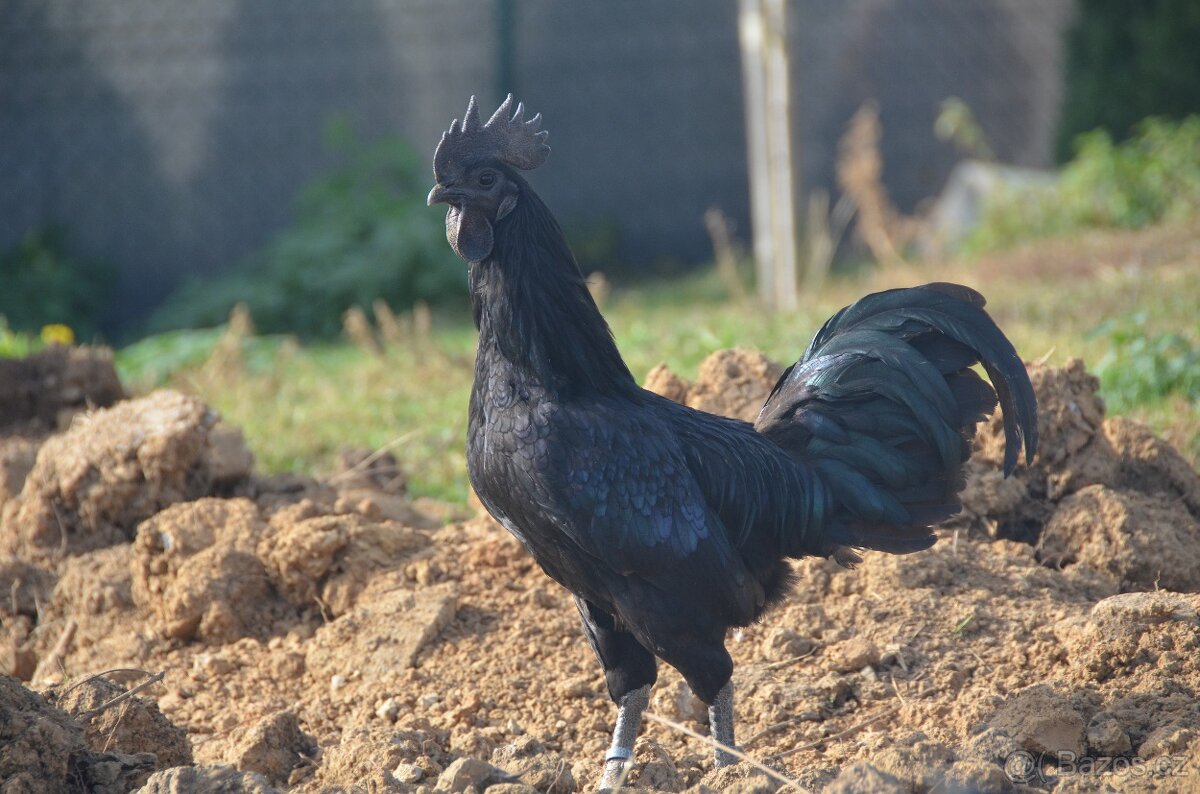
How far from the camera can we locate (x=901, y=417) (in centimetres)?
340

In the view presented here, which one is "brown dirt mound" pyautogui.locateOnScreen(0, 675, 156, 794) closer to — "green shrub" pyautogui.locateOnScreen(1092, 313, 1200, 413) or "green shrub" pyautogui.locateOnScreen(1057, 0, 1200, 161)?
"green shrub" pyautogui.locateOnScreen(1092, 313, 1200, 413)

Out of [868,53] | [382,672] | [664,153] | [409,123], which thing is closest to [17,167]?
[409,123]

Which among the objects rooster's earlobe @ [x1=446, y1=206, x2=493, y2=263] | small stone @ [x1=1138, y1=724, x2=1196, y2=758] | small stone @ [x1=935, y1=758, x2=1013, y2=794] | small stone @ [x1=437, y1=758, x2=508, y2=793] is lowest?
small stone @ [x1=1138, y1=724, x2=1196, y2=758]

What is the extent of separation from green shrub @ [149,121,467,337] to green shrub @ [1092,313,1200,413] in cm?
617

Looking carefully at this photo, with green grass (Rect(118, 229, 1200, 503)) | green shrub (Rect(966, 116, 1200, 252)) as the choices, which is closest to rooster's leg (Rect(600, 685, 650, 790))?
green grass (Rect(118, 229, 1200, 503))

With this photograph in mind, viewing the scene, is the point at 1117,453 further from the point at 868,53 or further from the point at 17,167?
the point at 17,167

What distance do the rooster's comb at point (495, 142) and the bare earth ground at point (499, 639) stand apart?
Result: 1544mm

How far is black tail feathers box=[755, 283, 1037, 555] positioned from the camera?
3361 millimetres

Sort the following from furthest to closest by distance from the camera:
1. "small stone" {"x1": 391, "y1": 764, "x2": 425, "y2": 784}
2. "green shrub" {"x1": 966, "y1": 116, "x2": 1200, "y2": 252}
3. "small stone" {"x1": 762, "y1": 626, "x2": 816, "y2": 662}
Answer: "green shrub" {"x1": 966, "y1": 116, "x2": 1200, "y2": 252}, "small stone" {"x1": 762, "y1": 626, "x2": 816, "y2": 662}, "small stone" {"x1": 391, "y1": 764, "x2": 425, "y2": 784}

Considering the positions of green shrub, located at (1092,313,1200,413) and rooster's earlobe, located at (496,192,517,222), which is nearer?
rooster's earlobe, located at (496,192,517,222)

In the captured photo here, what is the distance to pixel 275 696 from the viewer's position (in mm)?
4102

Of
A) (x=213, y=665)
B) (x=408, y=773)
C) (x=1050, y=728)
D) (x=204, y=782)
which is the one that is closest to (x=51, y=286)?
(x=213, y=665)

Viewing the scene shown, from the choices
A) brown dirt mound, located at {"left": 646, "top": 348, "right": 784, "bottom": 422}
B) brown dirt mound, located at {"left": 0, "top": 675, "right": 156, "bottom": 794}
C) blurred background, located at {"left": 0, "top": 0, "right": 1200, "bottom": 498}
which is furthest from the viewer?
blurred background, located at {"left": 0, "top": 0, "right": 1200, "bottom": 498}

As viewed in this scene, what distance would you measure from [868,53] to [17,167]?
894cm
